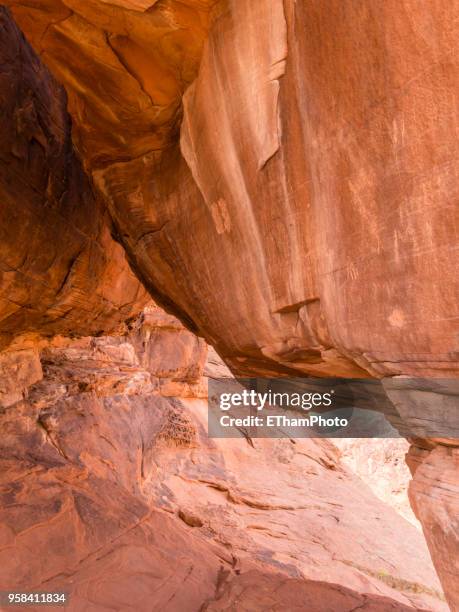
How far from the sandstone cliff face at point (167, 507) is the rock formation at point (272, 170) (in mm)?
1081

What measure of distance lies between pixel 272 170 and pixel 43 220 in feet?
14.9

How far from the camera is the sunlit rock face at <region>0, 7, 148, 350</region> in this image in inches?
238

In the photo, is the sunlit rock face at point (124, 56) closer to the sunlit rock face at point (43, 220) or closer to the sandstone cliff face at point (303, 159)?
the sandstone cliff face at point (303, 159)

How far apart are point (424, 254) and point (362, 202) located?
563 mm

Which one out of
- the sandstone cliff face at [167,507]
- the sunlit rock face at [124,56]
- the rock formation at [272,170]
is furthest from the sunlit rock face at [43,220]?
the sandstone cliff face at [167,507]

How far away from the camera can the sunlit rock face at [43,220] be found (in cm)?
605

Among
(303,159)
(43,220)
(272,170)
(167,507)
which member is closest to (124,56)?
(272,170)

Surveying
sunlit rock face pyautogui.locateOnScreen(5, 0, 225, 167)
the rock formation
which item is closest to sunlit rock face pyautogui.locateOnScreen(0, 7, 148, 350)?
the rock formation

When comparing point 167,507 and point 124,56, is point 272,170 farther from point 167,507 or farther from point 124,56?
point 167,507

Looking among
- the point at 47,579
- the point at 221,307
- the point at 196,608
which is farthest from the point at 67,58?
the point at 196,608

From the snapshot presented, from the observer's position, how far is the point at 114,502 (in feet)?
23.0

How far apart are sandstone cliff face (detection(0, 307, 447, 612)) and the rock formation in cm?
Result: 108

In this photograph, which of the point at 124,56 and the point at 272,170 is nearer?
the point at 272,170

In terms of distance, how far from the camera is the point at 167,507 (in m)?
8.15
